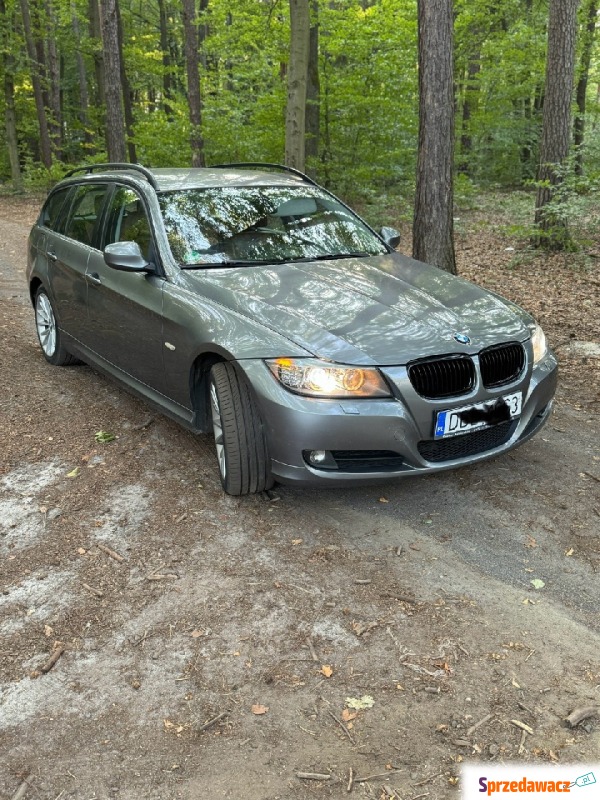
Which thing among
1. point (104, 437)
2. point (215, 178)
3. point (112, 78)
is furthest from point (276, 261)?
point (112, 78)

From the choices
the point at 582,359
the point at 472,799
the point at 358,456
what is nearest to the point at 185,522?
the point at 358,456

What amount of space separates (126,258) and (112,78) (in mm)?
11926

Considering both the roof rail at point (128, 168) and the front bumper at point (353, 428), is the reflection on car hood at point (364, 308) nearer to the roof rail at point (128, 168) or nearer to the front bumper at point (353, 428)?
the front bumper at point (353, 428)

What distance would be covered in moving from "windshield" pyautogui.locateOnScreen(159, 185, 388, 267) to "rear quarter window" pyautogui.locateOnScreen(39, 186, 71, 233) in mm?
1703

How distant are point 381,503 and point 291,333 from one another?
1139 millimetres

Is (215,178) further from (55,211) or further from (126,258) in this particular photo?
(55,211)

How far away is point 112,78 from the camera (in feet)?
47.0

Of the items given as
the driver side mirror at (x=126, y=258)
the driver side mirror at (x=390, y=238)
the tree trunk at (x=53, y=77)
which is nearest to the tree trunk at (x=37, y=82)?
the tree trunk at (x=53, y=77)

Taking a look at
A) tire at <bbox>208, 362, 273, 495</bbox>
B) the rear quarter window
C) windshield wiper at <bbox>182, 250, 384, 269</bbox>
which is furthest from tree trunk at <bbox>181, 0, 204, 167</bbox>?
tire at <bbox>208, 362, 273, 495</bbox>

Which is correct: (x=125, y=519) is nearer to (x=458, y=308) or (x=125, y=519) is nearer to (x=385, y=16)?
(x=458, y=308)

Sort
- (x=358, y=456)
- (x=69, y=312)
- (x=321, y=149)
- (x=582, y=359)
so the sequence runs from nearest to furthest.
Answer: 1. (x=358, y=456)
2. (x=69, y=312)
3. (x=582, y=359)
4. (x=321, y=149)

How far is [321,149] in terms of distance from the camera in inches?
592

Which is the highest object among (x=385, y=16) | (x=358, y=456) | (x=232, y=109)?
(x=385, y=16)

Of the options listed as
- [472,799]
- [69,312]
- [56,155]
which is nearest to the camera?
[472,799]
